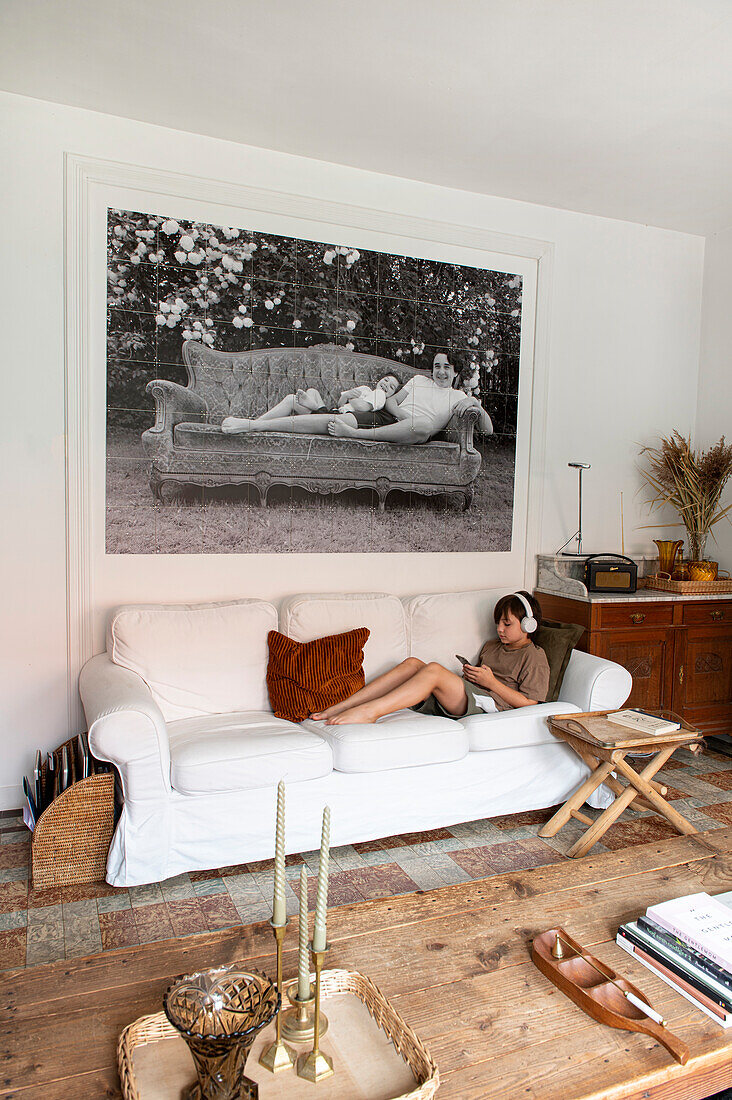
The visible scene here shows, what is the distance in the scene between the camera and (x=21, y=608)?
332 cm

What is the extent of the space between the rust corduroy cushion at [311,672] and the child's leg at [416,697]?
0.11 m

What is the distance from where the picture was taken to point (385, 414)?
3.90 meters

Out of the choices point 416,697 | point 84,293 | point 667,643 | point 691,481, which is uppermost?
point 84,293

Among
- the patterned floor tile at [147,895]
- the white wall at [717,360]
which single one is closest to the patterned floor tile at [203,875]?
the patterned floor tile at [147,895]

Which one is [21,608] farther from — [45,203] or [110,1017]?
[110,1017]

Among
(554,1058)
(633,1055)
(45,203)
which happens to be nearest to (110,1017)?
(554,1058)

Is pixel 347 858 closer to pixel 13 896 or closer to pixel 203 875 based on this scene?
pixel 203 875

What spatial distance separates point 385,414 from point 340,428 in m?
0.26

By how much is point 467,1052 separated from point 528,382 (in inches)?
140

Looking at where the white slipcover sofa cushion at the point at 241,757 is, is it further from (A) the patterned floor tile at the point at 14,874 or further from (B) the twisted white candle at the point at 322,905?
(B) the twisted white candle at the point at 322,905

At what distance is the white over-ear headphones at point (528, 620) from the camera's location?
3.56 metres

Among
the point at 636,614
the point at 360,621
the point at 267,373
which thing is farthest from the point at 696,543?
the point at 267,373

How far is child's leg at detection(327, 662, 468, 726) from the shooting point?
319cm

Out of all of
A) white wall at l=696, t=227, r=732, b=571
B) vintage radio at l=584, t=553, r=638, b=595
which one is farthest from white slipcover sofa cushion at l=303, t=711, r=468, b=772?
white wall at l=696, t=227, r=732, b=571
